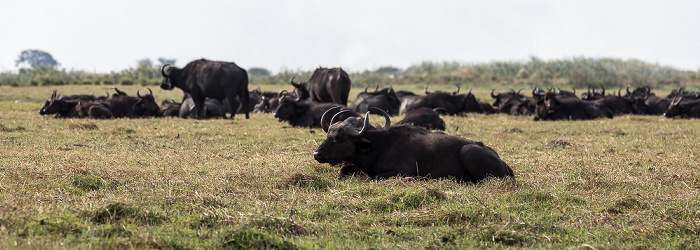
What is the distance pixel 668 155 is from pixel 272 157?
642cm

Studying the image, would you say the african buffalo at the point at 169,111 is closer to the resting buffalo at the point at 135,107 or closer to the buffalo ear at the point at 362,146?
the resting buffalo at the point at 135,107

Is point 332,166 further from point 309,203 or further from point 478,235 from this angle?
point 478,235

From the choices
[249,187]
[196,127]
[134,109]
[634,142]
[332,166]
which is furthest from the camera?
[134,109]

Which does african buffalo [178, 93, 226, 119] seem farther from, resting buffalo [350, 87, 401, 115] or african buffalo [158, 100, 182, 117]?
resting buffalo [350, 87, 401, 115]

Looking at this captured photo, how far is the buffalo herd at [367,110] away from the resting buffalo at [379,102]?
4 cm

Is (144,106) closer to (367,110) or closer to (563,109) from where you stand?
(367,110)

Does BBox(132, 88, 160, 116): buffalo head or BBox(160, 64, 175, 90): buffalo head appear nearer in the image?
BBox(132, 88, 160, 116): buffalo head

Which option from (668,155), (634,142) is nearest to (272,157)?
(668,155)

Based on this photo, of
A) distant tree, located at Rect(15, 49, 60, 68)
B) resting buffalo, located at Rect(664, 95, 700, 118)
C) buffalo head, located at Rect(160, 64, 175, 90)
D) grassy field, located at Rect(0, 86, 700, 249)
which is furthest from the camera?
distant tree, located at Rect(15, 49, 60, 68)

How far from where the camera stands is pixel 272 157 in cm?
1000

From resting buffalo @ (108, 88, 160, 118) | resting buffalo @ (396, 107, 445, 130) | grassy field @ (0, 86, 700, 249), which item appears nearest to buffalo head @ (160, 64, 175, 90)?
resting buffalo @ (108, 88, 160, 118)

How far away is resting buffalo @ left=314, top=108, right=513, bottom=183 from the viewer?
7.76 meters

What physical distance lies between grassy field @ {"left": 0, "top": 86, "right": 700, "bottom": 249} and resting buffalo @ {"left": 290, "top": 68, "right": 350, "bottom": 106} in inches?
415

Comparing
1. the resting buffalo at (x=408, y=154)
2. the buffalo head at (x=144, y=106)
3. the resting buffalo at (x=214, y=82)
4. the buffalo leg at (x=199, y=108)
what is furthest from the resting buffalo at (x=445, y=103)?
the resting buffalo at (x=408, y=154)
